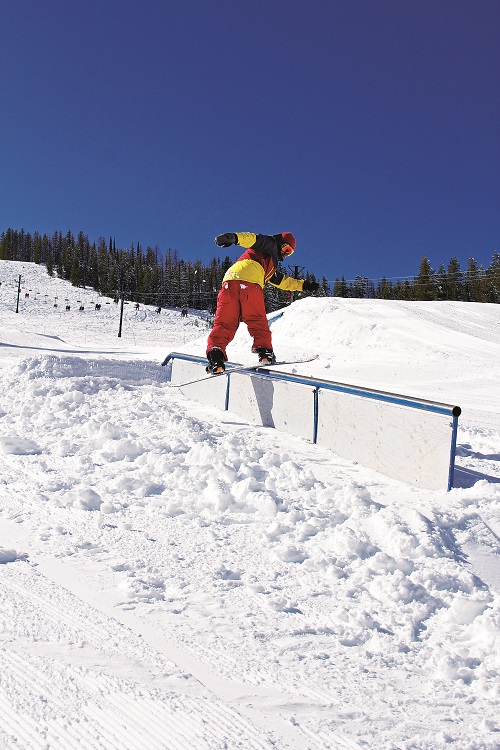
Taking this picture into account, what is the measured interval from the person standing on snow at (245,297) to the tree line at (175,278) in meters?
31.5

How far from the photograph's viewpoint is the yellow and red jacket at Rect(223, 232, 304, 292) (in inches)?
248

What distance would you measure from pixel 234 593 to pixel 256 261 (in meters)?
4.74

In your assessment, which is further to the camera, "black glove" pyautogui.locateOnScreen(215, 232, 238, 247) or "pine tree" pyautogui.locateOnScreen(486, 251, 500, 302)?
"pine tree" pyautogui.locateOnScreen(486, 251, 500, 302)

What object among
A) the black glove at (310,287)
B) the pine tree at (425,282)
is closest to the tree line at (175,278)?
the pine tree at (425,282)

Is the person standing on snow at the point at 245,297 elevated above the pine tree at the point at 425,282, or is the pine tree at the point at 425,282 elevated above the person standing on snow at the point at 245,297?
the pine tree at the point at 425,282

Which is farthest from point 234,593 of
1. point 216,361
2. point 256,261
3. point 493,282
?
point 493,282

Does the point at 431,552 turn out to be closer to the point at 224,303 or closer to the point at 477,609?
the point at 477,609

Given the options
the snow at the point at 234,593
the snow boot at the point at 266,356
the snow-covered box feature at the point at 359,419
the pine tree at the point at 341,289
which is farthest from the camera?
the pine tree at the point at 341,289

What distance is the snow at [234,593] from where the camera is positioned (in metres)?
1.71

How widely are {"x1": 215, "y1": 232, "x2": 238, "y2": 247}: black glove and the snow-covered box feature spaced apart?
1610 mm

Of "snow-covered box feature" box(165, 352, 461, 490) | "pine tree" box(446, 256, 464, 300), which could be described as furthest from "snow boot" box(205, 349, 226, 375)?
"pine tree" box(446, 256, 464, 300)

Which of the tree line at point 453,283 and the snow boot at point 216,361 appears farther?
the tree line at point 453,283

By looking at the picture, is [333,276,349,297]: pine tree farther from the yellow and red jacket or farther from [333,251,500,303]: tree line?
the yellow and red jacket

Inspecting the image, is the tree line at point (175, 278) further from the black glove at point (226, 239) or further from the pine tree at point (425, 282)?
the black glove at point (226, 239)
